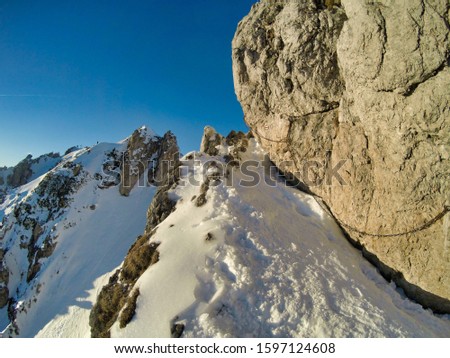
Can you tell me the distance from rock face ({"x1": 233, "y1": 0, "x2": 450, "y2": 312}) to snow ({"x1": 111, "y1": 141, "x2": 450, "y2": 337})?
1.51 metres

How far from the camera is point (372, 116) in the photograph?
1396cm

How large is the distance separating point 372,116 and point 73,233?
126 feet

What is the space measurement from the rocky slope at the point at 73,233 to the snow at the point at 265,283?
529 inches

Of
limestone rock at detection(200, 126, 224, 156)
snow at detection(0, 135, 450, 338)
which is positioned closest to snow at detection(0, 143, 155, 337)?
snow at detection(0, 135, 450, 338)

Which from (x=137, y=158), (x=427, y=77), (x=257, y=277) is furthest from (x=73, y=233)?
(x=427, y=77)

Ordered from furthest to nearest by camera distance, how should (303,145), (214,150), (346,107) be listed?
(214,150), (303,145), (346,107)

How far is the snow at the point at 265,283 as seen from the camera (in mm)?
11328

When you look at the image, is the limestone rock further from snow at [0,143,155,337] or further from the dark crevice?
the dark crevice

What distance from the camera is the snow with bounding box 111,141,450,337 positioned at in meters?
11.3

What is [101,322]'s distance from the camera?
15398 mm

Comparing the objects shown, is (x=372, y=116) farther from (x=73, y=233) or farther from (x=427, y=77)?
(x=73, y=233)

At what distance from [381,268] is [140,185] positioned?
3701 centimetres

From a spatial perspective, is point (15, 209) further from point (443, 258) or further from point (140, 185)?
point (443, 258)
